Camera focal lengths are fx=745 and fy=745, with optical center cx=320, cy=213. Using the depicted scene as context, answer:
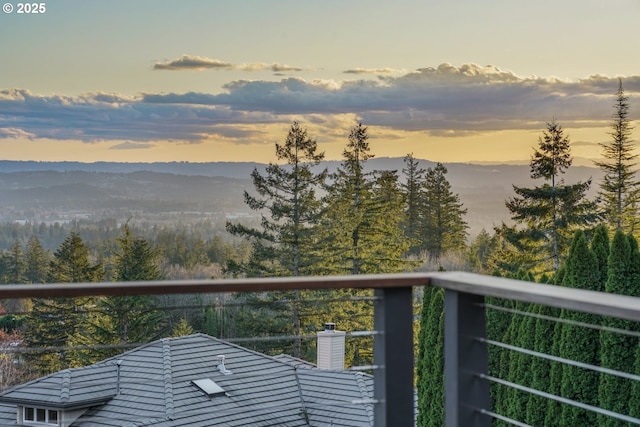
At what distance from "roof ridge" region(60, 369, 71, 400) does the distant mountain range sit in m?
19.8

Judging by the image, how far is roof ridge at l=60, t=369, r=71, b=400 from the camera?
3.05m

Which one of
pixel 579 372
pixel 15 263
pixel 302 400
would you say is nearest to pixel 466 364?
pixel 302 400

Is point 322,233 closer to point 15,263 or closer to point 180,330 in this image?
point 180,330

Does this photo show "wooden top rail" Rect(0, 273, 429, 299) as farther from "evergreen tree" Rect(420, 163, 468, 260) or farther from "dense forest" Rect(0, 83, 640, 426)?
"evergreen tree" Rect(420, 163, 468, 260)

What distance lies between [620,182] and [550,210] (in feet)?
7.20

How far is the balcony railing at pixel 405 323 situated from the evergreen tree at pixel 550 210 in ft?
69.7

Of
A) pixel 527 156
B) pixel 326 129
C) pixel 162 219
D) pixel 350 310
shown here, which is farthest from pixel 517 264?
pixel 162 219

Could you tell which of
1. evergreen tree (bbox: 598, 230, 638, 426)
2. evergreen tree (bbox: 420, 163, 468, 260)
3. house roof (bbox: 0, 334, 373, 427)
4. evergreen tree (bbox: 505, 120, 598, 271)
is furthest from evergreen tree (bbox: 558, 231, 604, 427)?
evergreen tree (bbox: 420, 163, 468, 260)

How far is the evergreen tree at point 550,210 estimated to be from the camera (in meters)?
22.2

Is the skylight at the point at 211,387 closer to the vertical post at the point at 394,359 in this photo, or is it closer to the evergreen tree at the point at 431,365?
the vertical post at the point at 394,359

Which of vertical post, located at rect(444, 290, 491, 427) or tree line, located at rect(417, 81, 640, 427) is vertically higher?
vertical post, located at rect(444, 290, 491, 427)

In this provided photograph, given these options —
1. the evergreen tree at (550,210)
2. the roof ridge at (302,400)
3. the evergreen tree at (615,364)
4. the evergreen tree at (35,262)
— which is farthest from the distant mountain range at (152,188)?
the roof ridge at (302,400)

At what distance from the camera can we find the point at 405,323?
69.6 inches

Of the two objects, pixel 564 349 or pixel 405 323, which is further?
pixel 564 349
